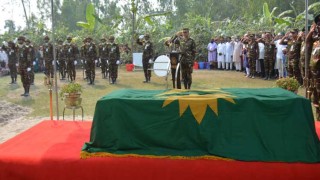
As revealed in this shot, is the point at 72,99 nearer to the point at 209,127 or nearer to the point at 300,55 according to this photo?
the point at 209,127

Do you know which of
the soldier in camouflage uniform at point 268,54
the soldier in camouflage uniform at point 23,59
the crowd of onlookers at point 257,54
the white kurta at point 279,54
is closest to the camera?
the soldier in camouflage uniform at point 23,59

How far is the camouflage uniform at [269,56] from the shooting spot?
1317 centimetres

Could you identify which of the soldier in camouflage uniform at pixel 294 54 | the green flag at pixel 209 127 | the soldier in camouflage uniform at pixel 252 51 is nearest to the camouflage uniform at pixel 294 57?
the soldier in camouflage uniform at pixel 294 54

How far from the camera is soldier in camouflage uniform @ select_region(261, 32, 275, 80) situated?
13.2 m

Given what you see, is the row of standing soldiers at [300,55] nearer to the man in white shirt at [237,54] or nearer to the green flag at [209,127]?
the man in white shirt at [237,54]

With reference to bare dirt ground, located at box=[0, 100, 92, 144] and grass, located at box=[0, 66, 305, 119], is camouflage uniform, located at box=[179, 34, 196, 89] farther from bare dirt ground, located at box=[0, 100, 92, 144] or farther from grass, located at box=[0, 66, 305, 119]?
bare dirt ground, located at box=[0, 100, 92, 144]

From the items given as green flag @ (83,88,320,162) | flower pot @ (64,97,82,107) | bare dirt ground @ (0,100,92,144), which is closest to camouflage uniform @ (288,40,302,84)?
bare dirt ground @ (0,100,92,144)

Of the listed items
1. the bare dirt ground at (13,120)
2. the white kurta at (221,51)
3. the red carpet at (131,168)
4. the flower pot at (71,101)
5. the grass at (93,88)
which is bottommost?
the bare dirt ground at (13,120)

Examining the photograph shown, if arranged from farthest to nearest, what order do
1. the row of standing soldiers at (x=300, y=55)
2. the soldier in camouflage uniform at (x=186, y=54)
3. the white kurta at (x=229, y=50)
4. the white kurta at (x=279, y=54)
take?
the white kurta at (x=229, y=50) < the white kurta at (x=279, y=54) < the soldier in camouflage uniform at (x=186, y=54) < the row of standing soldiers at (x=300, y=55)

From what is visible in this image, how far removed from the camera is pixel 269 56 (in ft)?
43.3

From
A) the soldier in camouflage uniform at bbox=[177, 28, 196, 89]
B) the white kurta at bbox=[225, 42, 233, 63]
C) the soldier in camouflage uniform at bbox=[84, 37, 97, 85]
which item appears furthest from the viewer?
the white kurta at bbox=[225, 42, 233, 63]

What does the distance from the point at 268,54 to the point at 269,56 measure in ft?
0.26

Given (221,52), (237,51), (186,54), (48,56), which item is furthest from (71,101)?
(221,52)

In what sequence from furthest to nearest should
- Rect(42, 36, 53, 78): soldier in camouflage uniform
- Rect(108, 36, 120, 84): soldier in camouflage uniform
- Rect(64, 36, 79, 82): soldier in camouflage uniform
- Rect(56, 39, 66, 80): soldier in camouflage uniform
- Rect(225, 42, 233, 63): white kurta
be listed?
Rect(225, 42, 233, 63): white kurta < Rect(56, 39, 66, 80): soldier in camouflage uniform < Rect(42, 36, 53, 78): soldier in camouflage uniform < Rect(64, 36, 79, 82): soldier in camouflage uniform < Rect(108, 36, 120, 84): soldier in camouflage uniform
